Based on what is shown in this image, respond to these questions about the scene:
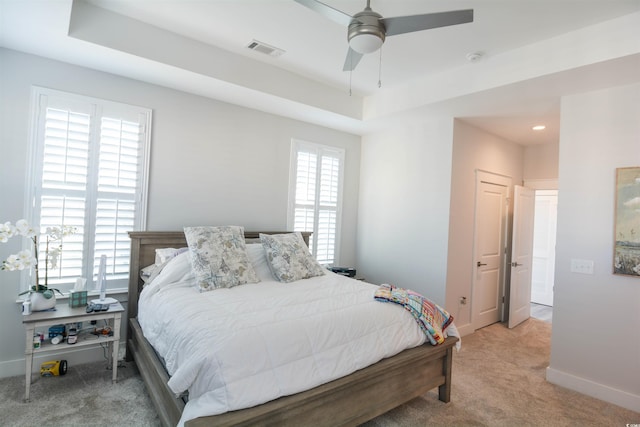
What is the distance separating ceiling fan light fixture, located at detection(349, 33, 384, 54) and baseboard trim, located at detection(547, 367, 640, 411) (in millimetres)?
3183

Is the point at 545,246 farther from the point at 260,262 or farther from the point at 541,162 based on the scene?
the point at 260,262

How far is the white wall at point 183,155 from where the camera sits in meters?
2.67

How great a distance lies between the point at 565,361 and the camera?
296cm

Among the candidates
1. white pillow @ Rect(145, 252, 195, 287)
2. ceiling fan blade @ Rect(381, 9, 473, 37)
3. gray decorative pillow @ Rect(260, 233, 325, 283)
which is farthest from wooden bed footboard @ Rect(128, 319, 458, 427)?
ceiling fan blade @ Rect(381, 9, 473, 37)

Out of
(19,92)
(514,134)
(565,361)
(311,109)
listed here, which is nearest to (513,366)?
(565,361)

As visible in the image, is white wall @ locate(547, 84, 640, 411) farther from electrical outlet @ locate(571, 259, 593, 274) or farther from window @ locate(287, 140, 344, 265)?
window @ locate(287, 140, 344, 265)

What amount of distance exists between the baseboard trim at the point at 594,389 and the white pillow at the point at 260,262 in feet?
8.87

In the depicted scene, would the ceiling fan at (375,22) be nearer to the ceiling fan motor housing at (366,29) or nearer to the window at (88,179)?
the ceiling fan motor housing at (366,29)

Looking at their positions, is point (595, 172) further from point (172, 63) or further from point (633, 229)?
point (172, 63)

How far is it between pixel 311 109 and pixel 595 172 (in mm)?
2779

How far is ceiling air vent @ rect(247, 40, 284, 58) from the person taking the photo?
2.95 meters

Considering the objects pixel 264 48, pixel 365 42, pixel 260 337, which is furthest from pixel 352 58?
pixel 260 337

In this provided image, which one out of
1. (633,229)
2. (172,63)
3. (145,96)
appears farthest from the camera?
(145,96)

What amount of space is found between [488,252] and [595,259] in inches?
67.1
